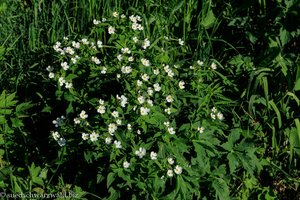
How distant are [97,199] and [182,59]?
1.16 metres

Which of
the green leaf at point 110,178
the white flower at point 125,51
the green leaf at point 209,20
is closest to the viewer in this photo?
the green leaf at point 110,178

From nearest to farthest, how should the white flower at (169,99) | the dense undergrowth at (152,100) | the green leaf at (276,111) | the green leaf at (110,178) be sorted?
the green leaf at (110,178), the dense undergrowth at (152,100), the white flower at (169,99), the green leaf at (276,111)

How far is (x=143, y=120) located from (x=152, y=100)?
0.70ft

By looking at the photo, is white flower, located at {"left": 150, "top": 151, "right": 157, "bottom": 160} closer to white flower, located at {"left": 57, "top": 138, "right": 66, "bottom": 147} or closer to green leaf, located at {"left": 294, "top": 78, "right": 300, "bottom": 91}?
white flower, located at {"left": 57, "top": 138, "right": 66, "bottom": 147}

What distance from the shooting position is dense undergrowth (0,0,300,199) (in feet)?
8.22

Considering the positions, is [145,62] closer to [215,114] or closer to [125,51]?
[125,51]

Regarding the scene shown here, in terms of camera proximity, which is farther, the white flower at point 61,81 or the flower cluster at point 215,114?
the flower cluster at point 215,114

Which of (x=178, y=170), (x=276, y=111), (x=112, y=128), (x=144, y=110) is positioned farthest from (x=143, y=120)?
(x=276, y=111)

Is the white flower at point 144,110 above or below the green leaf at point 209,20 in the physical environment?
below

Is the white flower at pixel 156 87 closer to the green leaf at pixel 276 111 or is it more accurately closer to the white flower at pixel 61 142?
the white flower at pixel 61 142

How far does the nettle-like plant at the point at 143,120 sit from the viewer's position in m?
2.45

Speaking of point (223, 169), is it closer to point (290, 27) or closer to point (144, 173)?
point (144, 173)

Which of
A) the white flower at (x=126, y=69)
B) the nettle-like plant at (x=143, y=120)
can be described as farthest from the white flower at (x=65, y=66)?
the white flower at (x=126, y=69)

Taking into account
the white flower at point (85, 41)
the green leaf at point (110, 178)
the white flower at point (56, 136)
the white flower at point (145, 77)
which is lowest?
the green leaf at point (110, 178)
